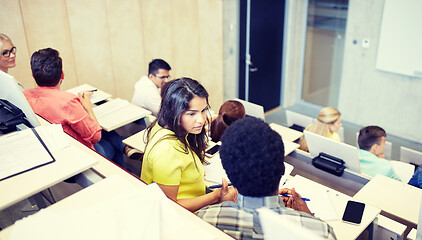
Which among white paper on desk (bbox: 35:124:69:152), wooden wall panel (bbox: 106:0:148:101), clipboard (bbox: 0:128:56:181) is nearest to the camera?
clipboard (bbox: 0:128:56:181)

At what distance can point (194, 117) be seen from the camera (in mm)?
1845

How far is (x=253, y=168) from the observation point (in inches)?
Answer: 44.9

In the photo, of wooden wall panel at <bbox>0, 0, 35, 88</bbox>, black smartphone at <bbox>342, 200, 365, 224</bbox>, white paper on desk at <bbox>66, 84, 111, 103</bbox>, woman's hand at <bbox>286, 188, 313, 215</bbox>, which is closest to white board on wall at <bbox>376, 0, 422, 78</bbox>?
black smartphone at <bbox>342, 200, 365, 224</bbox>

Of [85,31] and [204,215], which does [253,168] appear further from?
[85,31]

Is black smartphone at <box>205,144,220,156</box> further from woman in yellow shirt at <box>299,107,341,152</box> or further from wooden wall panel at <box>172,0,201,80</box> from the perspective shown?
wooden wall panel at <box>172,0,201,80</box>

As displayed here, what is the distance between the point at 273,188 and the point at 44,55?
1.92m

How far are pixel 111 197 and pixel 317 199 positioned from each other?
4.57 feet

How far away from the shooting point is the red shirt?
2.41m

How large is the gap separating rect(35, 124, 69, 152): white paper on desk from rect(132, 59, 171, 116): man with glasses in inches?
84.9

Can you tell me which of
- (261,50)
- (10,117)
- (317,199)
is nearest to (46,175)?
(10,117)

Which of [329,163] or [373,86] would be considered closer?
[329,163]

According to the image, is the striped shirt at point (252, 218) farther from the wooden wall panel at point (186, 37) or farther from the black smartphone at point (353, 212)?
the wooden wall panel at point (186, 37)

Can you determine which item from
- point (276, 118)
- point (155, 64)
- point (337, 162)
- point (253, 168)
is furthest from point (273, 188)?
point (276, 118)

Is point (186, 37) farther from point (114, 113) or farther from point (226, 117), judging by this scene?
point (226, 117)
